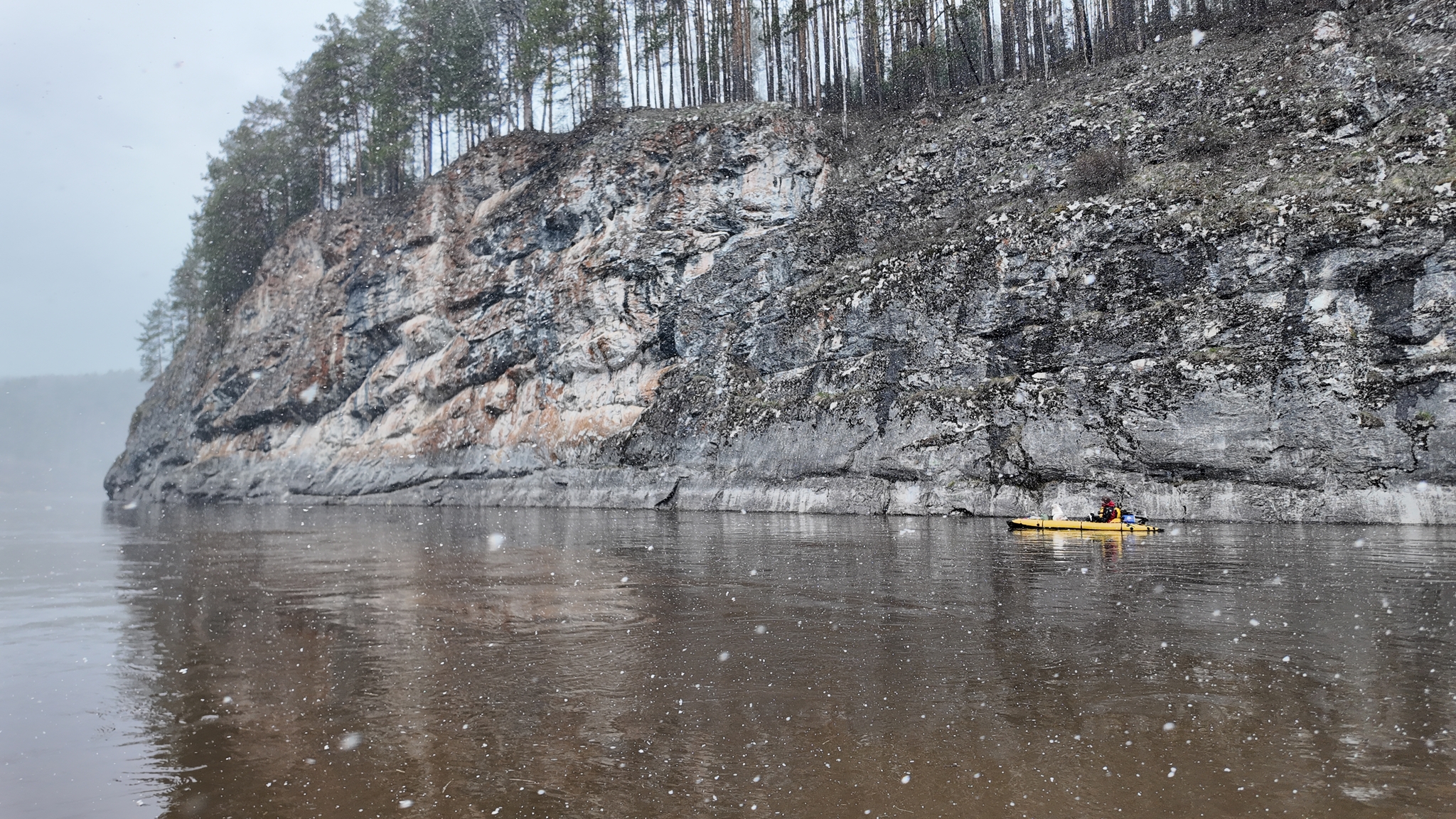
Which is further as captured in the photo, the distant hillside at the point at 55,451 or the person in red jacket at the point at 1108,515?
the distant hillside at the point at 55,451

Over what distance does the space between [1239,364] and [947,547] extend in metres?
13.7

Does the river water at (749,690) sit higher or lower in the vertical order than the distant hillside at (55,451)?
lower

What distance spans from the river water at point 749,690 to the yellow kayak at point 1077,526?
242 inches

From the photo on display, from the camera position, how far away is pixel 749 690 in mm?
8914

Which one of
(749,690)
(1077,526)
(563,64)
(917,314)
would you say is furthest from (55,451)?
(749,690)

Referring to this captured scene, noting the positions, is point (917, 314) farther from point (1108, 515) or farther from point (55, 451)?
point (55, 451)

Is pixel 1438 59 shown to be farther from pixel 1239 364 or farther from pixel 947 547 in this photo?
pixel 947 547

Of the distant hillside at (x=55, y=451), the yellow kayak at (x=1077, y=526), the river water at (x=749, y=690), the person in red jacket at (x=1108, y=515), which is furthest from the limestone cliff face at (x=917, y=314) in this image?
the distant hillside at (x=55, y=451)

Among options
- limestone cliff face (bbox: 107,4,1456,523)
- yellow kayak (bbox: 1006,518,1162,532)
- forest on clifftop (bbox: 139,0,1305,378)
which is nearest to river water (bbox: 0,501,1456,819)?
yellow kayak (bbox: 1006,518,1162,532)

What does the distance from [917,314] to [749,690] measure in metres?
29.5

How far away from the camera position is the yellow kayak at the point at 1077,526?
24938 mm

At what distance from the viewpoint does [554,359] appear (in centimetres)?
4756

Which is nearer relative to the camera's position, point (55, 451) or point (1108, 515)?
point (1108, 515)

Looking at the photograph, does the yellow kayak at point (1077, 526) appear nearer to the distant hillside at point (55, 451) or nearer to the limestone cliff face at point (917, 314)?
the limestone cliff face at point (917, 314)
